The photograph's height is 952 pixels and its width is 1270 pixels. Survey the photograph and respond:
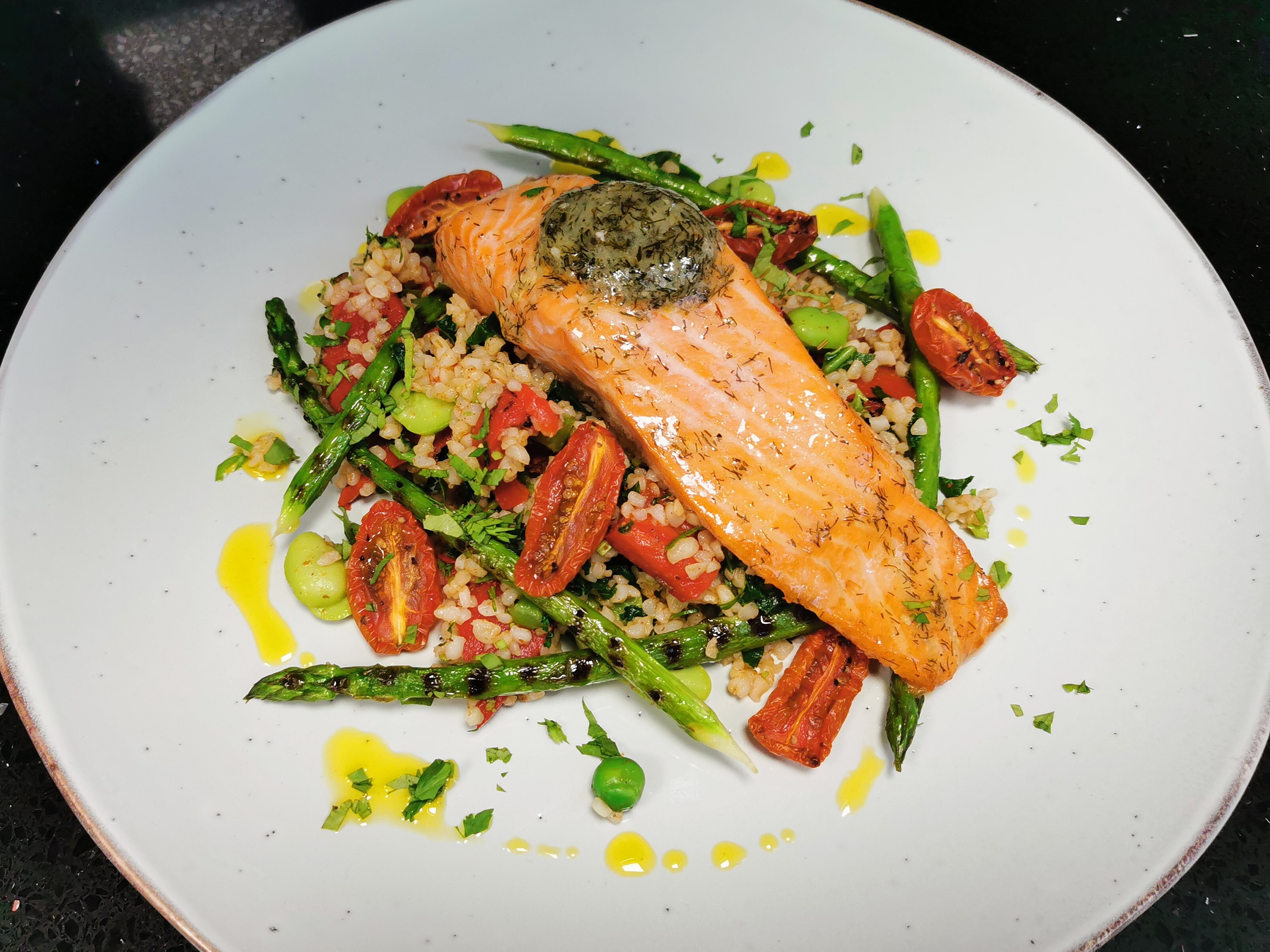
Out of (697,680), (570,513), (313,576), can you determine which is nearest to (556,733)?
(697,680)

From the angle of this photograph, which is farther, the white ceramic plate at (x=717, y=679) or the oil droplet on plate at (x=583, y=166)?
the oil droplet on plate at (x=583, y=166)

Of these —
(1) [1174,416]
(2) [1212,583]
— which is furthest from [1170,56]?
(2) [1212,583]

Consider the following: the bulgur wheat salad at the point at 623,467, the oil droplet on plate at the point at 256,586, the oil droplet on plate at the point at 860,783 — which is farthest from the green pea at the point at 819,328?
the oil droplet on plate at the point at 256,586

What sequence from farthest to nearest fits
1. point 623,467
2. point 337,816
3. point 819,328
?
point 819,328 < point 623,467 < point 337,816

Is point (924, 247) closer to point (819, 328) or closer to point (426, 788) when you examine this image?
point (819, 328)

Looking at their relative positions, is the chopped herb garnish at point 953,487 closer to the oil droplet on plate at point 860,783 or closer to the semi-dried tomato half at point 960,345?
the semi-dried tomato half at point 960,345

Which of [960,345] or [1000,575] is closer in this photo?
[1000,575]
